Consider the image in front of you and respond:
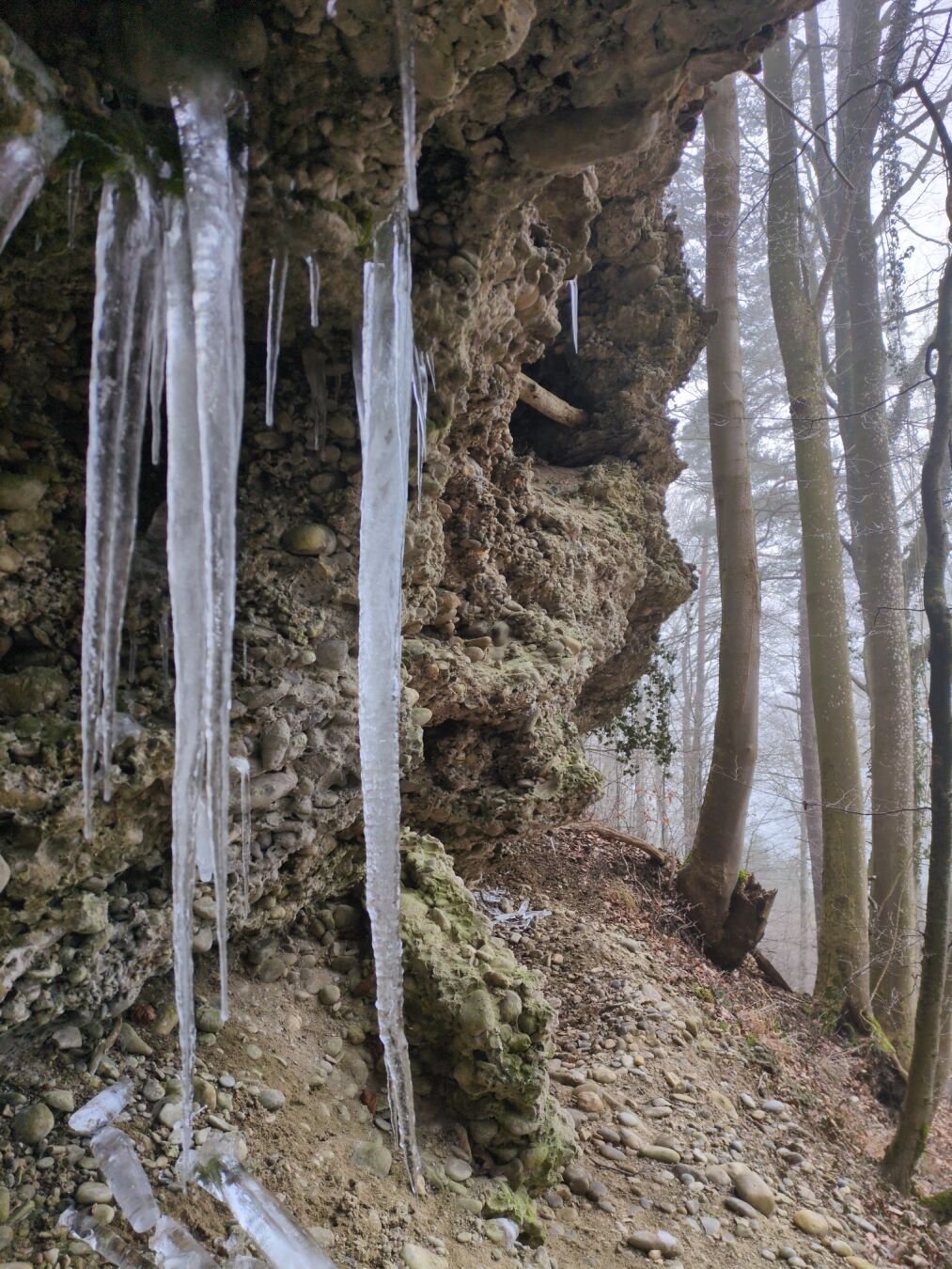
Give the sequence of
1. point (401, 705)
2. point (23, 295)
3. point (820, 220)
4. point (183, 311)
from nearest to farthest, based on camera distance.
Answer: point (183, 311)
point (23, 295)
point (401, 705)
point (820, 220)

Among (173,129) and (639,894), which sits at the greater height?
(173,129)

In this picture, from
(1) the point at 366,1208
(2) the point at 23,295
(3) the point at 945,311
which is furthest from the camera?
(3) the point at 945,311

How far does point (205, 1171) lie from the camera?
2.11 meters

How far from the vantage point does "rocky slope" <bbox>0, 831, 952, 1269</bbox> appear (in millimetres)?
2125

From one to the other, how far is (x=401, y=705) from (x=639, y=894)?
13.3ft

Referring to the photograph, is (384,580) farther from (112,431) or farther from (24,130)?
(24,130)

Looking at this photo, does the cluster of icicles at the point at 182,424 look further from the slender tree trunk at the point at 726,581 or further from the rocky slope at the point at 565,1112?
the slender tree trunk at the point at 726,581

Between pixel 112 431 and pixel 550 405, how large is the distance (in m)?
3.75

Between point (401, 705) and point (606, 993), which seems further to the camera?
point (606, 993)

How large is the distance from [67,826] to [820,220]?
418 inches

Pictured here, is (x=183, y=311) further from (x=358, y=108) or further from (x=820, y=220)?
(x=820, y=220)

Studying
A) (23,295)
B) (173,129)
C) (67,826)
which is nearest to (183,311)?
(173,129)

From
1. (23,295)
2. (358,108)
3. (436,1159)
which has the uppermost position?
(358,108)

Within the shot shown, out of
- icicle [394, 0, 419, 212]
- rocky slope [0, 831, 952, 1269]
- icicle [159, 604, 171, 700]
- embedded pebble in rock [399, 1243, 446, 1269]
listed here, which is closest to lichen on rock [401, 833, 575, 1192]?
rocky slope [0, 831, 952, 1269]
